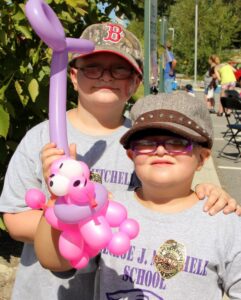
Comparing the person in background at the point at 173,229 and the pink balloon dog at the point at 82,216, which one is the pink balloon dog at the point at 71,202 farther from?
the person in background at the point at 173,229

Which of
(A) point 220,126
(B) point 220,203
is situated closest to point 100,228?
(B) point 220,203

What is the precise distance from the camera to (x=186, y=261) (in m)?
1.58

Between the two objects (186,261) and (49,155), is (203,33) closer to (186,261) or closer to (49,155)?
(186,261)

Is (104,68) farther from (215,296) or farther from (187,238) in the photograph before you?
(215,296)

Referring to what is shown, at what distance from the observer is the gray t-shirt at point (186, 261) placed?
1575 millimetres

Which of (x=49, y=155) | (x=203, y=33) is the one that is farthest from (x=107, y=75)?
(x=203, y=33)

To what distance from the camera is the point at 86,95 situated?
1.88m

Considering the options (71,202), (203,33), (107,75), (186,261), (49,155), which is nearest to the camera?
(71,202)

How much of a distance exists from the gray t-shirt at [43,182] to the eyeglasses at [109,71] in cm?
21

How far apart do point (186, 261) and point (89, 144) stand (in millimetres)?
565

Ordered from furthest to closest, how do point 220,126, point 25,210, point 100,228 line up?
point 220,126 < point 25,210 < point 100,228

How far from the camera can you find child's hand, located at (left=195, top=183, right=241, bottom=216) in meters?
1.63

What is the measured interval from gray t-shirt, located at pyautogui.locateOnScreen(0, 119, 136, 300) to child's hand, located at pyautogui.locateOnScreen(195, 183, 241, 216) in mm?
298

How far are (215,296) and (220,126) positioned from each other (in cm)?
1117
